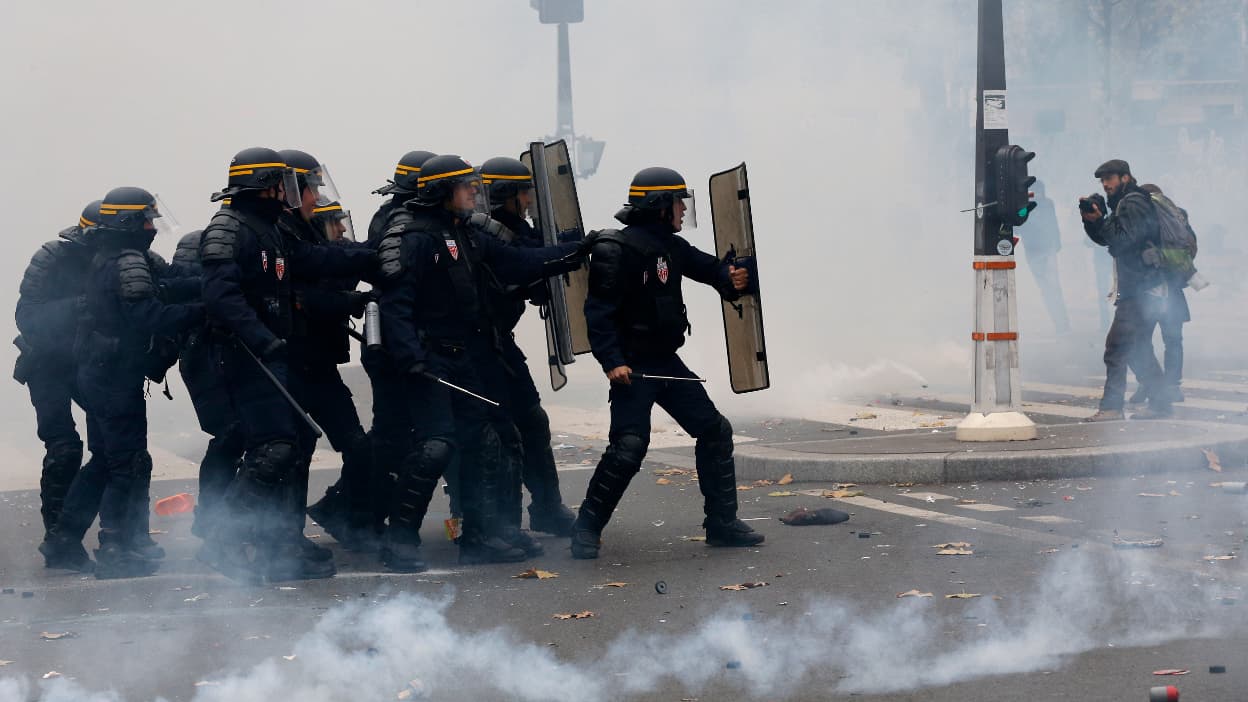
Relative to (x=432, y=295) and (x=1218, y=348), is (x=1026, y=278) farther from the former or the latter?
(x=432, y=295)

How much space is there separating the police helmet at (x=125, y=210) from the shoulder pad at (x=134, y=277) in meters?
0.13

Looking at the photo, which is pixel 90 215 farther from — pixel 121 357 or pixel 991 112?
pixel 991 112

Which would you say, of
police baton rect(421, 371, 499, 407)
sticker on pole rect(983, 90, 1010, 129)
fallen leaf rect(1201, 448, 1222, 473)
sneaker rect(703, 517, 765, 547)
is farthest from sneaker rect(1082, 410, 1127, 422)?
police baton rect(421, 371, 499, 407)

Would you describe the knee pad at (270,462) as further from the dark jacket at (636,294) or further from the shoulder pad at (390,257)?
the dark jacket at (636,294)

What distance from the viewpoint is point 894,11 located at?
64.4ft

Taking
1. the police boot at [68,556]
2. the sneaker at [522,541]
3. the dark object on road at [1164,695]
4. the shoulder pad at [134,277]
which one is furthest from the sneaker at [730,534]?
the dark object on road at [1164,695]

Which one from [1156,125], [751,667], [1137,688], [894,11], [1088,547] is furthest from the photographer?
[1156,125]

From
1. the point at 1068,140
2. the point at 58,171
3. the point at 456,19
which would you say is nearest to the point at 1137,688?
the point at 58,171

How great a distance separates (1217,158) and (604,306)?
94.2 feet

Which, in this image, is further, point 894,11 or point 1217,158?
point 1217,158

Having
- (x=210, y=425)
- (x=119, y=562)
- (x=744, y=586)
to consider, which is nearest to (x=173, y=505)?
(x=210, y=425)

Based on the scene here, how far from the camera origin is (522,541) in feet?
24.1

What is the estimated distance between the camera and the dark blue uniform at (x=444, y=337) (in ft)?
22.6

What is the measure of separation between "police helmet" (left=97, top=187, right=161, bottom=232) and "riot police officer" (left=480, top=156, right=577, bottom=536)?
4.85 feet
